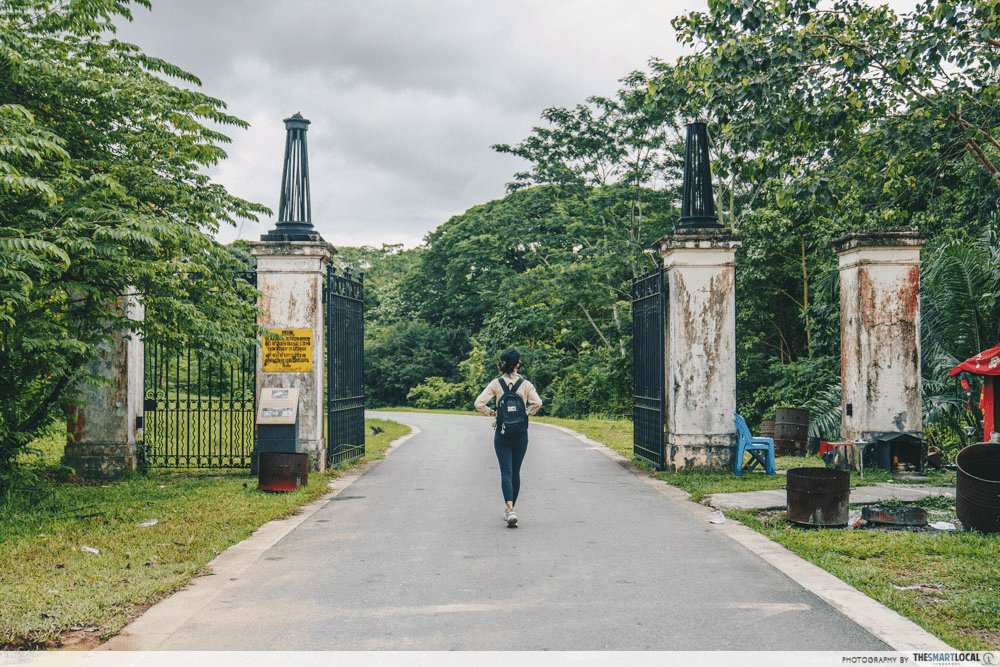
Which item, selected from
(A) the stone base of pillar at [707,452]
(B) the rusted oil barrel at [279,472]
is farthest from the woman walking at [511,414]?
(A) the stone base of pillar at [707,452]

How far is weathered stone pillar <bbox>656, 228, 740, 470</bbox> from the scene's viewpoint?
11680 mm

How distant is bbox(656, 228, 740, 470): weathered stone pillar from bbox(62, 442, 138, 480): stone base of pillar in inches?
311

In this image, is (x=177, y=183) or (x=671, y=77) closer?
(x=177, y=183)

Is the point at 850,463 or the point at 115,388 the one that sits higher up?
the point at 115,388

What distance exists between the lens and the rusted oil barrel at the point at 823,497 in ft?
25.0

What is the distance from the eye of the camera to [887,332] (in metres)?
11.8

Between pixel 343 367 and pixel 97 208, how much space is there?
5.55 m

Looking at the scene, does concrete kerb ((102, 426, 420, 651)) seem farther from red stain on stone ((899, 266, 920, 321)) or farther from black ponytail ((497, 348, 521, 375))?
red stain on stone ((899, 266, 920, 321))

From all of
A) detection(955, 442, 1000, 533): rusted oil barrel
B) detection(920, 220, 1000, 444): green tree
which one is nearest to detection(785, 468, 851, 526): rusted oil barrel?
detection(955, 442, 1000, 533): rusted oil barrel

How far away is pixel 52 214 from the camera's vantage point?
780 centimetres

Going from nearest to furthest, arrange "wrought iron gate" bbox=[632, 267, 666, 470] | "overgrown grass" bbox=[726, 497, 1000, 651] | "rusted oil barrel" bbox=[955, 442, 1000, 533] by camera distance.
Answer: "overgrown grass" bbox=[726, 497, 1000, 651] → "rusted oil barrel" bbox=[955, 442, 1000, 533] → "wrought iron gate" bbox=[632, 267, 666, 470]
